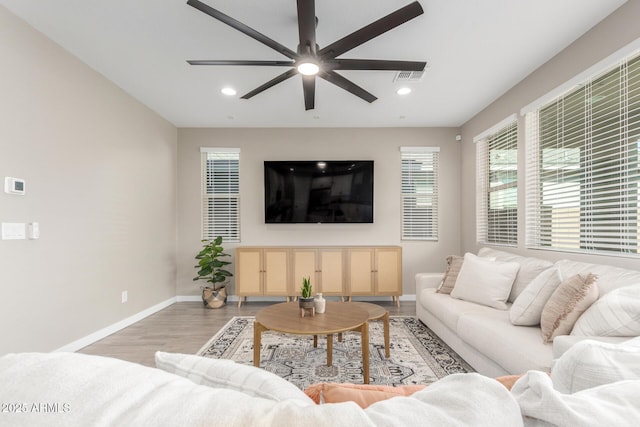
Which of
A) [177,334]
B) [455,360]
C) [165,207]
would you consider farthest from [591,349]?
[165,207]

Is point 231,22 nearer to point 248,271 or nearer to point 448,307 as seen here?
point 448,307

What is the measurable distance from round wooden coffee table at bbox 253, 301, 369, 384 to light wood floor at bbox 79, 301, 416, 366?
36.0 inches

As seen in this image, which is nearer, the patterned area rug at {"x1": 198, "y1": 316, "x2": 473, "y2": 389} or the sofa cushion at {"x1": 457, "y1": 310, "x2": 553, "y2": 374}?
the sofa cushion at {"x1": 457, "y1": 310, "x2": 553, "y2": 374}

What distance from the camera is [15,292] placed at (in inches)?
85.6

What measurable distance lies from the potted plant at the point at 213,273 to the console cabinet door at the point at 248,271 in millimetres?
171

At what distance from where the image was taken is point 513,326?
2.07 m

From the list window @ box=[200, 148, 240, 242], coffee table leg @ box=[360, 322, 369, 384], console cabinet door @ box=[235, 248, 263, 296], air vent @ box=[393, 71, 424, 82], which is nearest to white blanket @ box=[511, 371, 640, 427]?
coffee table leg @ box=[360, 322, 369, 384]

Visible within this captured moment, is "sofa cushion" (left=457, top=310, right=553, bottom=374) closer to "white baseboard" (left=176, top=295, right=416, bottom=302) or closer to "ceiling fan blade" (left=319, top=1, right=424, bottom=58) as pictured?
"ceiling fan blade" (left=319, top=1, right=424, bottom=58)

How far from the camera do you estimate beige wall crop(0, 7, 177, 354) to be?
2182 mm

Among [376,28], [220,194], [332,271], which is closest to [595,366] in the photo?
[376,28]

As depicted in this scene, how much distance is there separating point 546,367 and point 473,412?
1612 millimetres

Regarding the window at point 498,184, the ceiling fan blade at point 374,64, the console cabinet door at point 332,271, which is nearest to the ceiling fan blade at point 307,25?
the ceiling fan blade at point 374,64

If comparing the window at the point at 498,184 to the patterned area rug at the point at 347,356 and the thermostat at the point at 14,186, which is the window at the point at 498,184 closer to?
the patterned area rug at the point at 347,356

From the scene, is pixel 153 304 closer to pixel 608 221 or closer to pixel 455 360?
pixel 455 360
